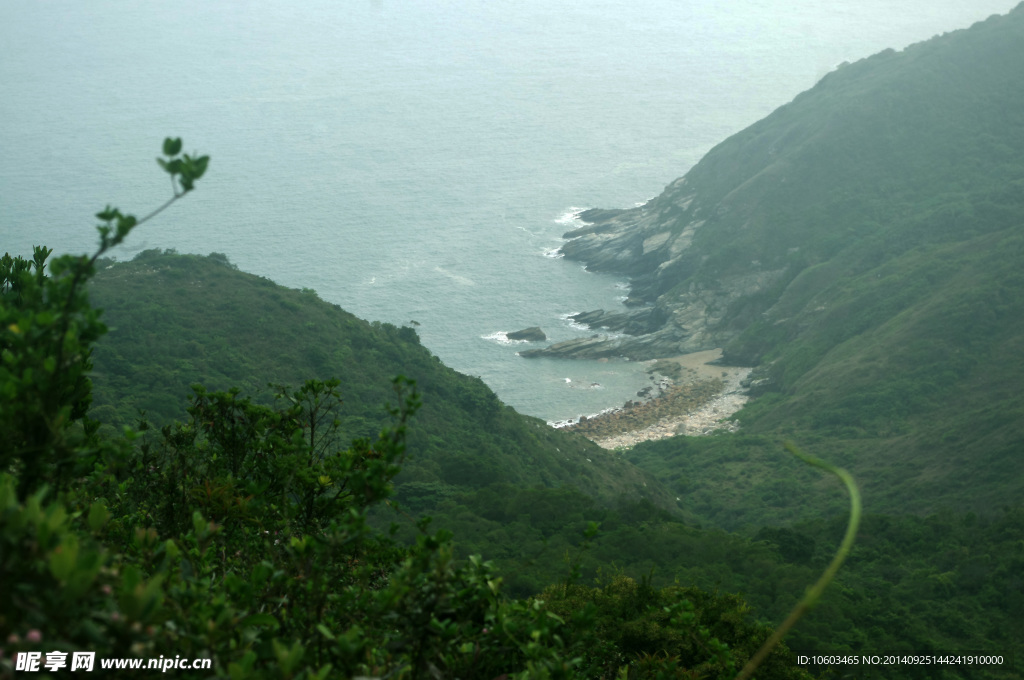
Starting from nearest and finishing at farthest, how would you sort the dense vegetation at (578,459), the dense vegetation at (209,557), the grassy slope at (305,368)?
the dense vegetation at (209,557)
the dense vegetation at (578,459)
the grassy slope at (305,368)

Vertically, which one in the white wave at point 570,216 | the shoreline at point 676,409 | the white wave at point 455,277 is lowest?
the shoreline at point 676,409

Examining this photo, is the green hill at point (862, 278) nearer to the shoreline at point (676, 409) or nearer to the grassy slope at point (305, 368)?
the shoreline at point (676, 409)

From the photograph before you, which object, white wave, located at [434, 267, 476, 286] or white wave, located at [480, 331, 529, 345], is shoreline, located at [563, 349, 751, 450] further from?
white wave, located at [434, 267, 476, 286]

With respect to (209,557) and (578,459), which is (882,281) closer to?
(578,459)

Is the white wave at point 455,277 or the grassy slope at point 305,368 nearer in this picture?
the grassy slope at point 305,368

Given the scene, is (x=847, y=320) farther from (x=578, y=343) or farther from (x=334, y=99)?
(x=334, y=99)

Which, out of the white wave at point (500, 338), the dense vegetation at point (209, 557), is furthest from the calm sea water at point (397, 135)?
the dense vegetation at point (209, 557)

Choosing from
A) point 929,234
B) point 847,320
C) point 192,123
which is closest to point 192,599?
point 847,320
